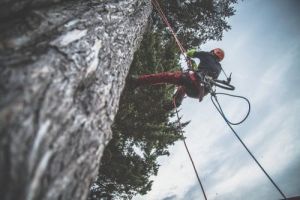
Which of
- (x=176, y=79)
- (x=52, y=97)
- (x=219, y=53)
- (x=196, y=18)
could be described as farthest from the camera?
(x=196, y=18)

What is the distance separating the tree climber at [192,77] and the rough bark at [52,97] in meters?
2.58

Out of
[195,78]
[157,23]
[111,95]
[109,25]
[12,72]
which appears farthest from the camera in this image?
[157,23]

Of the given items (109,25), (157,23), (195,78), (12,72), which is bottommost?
(12,72)

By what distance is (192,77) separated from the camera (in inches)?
221

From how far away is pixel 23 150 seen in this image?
53.7 inches

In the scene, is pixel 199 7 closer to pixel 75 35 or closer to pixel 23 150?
pixel 75 35

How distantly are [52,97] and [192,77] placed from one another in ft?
13.8

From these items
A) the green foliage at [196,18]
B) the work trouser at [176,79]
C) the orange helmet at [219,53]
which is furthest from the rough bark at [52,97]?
the green foliage at [196,18]

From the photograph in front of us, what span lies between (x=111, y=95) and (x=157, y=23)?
25.5ft

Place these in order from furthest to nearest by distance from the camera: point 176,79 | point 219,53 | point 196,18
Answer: point 196,18 < point 219,53 < point 176,79

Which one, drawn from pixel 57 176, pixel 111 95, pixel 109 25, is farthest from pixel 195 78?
pixel 57 176

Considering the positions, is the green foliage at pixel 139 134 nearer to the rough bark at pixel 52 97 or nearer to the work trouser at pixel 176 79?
the work trouser at pixel 176 79

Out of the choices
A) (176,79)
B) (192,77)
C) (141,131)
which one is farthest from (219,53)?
(141,131)

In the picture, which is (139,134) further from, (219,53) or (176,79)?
(219,53)
